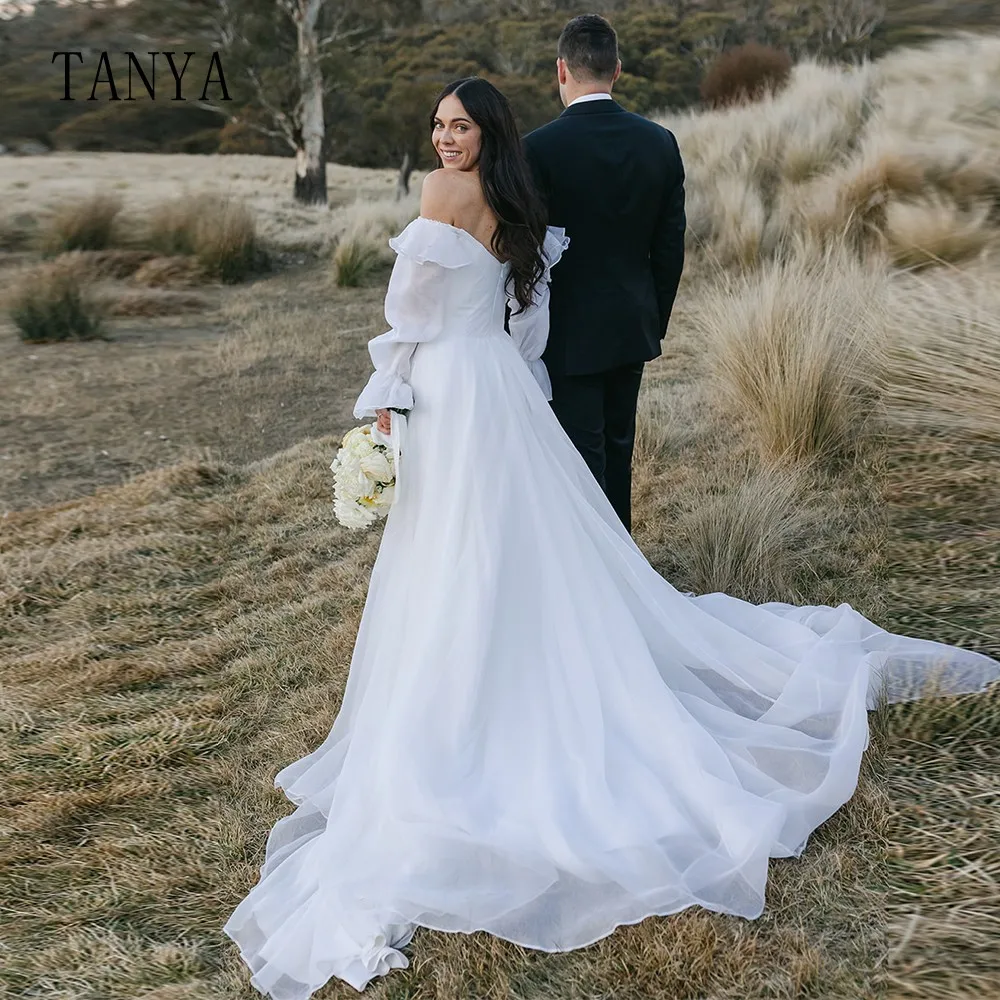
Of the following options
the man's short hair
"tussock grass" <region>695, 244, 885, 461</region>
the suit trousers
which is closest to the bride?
the suit trousers

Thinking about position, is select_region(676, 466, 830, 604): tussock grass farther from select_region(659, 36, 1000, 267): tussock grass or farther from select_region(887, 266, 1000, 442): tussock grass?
select_region(659, 36, 1000, 267): tussock grass

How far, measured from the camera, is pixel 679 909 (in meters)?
2.11

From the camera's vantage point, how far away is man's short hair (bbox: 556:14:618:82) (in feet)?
9.82

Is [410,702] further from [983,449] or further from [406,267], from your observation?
[983,449]

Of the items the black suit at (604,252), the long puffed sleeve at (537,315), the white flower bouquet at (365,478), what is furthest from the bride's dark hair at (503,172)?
the white flower bouquet at (365,478)

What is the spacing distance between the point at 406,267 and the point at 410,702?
3.42ft

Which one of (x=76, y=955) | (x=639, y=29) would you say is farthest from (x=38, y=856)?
(x=639, y=29)

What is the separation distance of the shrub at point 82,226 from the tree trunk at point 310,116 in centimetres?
343

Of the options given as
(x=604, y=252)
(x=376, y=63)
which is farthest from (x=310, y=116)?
(x=604, y=252)

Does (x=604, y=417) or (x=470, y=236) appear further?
(x=604, y=417)

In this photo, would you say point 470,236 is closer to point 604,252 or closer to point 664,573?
point 604,252

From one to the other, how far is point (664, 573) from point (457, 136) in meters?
2.06

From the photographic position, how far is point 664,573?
13.2 feet

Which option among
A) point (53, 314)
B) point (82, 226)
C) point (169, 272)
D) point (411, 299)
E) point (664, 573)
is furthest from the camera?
point (82, 226)
